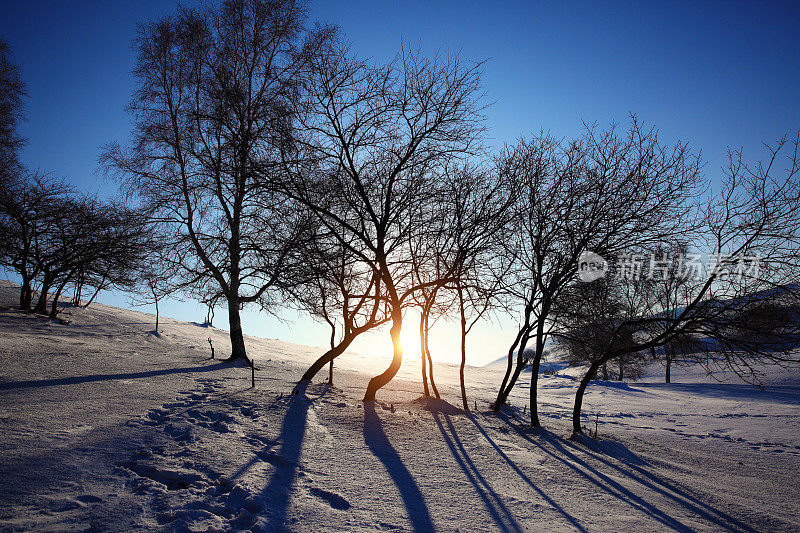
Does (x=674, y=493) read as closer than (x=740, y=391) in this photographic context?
Yes

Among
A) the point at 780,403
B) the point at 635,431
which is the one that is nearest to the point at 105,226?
the point at 635,431

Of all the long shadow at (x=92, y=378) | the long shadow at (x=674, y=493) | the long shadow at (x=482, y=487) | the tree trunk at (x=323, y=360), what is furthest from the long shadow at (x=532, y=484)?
the long shadow at (x=92, y=378)

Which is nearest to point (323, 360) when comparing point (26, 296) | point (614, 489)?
point (614, 489)

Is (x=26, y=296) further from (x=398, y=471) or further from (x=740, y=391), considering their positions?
(x=740, y=391)

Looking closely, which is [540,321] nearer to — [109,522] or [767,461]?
[767,461]

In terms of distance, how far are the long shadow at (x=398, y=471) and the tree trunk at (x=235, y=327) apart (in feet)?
23.3

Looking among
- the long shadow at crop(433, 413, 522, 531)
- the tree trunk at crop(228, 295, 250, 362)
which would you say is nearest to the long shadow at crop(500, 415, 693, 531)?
the long shadow at crop(433, 413, 522, 531)

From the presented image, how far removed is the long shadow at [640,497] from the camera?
4293 mm

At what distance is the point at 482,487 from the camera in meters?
4.43

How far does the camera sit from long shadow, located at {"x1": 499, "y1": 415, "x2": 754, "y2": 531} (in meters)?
4.29

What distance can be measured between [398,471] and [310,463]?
103 cm

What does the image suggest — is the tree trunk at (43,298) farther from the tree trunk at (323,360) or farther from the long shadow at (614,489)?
the long shadow at (614,489)

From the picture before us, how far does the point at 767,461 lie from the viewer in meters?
8.05

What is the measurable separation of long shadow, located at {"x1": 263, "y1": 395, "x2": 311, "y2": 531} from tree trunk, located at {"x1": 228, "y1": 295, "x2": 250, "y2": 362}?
6455 mm
